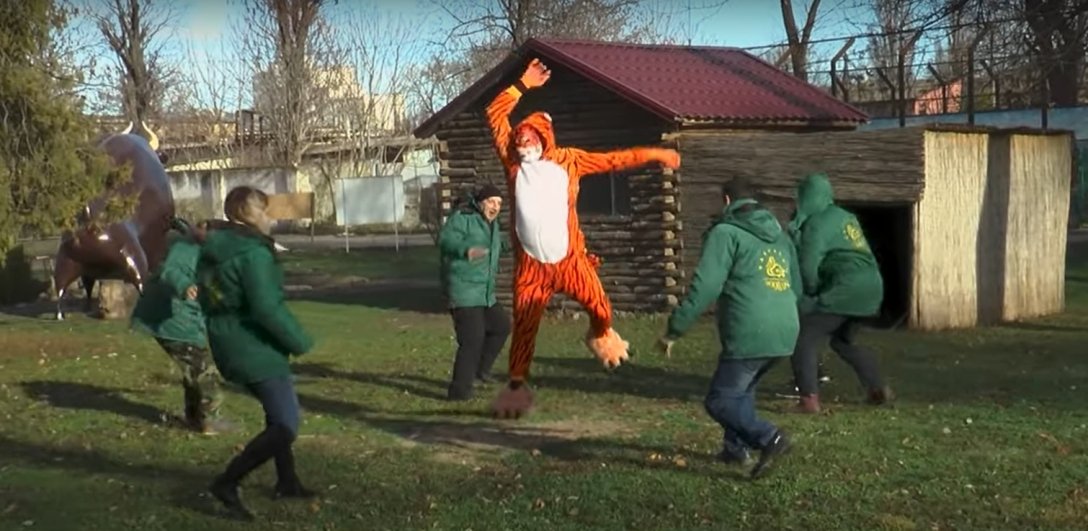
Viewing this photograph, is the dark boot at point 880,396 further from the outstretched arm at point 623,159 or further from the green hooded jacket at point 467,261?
the green hooded jacket at point 467,261

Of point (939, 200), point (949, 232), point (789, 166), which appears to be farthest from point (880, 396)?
point (789, 166)

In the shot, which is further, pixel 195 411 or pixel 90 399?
pixel 90 399

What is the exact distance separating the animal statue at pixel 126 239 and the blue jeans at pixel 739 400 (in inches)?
537

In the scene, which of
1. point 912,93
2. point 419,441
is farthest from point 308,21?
point 419,441

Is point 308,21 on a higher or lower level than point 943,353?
higher

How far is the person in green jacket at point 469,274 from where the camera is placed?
11648 millimetres

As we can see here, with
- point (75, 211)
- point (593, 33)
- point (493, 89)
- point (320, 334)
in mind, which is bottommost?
point (320, 334)

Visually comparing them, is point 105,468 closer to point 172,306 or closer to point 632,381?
point 172,306

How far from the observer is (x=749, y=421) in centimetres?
795

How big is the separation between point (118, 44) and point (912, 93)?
94.0ft

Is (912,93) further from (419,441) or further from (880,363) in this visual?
(419,441)

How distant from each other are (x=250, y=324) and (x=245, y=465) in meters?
0.73

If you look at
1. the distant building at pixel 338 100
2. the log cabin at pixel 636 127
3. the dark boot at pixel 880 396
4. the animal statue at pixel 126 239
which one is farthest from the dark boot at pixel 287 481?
the distant building at pixel 338 100

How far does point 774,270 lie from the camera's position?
26.3 ft
